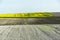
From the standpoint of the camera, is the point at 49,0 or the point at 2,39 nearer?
the point at 2,39

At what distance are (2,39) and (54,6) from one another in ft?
4.17

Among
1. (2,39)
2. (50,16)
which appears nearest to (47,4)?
(50,16)

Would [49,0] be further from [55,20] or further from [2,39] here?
[2,39]

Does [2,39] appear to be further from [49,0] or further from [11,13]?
[49,0]

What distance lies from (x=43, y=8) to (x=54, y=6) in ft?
0.67

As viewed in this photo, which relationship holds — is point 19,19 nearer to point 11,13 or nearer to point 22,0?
point 11,13

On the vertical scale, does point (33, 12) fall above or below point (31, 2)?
below

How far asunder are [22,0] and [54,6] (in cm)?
58

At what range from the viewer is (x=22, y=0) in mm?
1939

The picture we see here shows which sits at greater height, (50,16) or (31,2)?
(31,2)

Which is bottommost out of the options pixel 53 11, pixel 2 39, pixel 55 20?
pixel 55 20

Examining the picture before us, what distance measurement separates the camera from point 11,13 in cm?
188

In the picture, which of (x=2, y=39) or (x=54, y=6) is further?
(x=54, y=6)

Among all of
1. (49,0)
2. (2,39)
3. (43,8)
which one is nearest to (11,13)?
(43,8)
